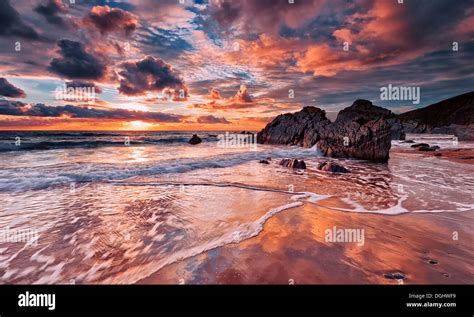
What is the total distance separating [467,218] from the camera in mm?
5164

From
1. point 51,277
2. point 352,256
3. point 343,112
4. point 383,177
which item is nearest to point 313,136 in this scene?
point 383,177

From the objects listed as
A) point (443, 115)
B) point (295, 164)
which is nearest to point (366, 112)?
point (295, 164)

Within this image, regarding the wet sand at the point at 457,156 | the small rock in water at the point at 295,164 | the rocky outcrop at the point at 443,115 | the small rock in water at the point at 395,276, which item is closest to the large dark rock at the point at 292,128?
the wet sand at the point at 457,156

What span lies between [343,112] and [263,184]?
41.1m

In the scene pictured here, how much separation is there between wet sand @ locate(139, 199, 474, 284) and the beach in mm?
19

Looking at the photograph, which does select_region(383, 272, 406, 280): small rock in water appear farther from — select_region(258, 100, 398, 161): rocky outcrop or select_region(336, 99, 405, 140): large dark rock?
select_region(336, 99, 405, 140): large dark rock

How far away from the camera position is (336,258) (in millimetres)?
3369

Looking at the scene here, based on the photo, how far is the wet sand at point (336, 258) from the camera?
2916mm

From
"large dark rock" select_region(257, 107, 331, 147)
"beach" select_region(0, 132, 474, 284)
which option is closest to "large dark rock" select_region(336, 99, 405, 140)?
"large dark rock" select_region(257, 107, 331, 147)

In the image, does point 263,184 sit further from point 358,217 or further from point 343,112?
point 343,112

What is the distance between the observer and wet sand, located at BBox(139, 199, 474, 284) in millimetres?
2916

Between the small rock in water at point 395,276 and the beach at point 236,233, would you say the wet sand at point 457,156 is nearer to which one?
the beach at point 236,233

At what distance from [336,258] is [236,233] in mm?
1888

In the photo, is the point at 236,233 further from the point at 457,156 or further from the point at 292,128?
the point at 292,128
